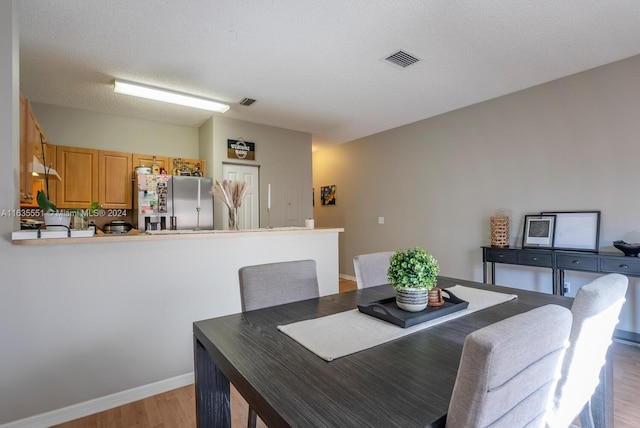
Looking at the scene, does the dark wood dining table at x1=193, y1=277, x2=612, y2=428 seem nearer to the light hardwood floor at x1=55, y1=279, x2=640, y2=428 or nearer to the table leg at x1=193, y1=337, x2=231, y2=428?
the table leg at x1=193, y1=337, x2=231, y2=428

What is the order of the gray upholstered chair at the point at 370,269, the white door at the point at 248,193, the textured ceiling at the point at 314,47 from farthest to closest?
the white door at the point at 248,193 < the textured ceiling at the point at 314,47 < the gray upholstered chair at the point at 370,269

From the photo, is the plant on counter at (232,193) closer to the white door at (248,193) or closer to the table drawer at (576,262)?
the white door at (248,193)

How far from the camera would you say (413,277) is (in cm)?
127

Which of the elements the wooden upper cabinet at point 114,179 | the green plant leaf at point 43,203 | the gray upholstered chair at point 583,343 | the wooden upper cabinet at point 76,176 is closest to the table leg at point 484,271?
the gray upholstered chair at point 583,343

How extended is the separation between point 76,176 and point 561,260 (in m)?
5.43

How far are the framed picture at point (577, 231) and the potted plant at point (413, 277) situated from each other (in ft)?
8.64

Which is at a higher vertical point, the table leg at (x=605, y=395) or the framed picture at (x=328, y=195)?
the framed picture at (x=328, y=195)

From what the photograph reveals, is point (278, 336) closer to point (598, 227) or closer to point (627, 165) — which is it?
point (598, 227)

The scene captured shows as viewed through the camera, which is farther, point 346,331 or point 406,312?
point 406,312

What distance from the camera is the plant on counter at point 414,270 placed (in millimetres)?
1269

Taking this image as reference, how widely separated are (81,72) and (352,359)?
3638 millimetres

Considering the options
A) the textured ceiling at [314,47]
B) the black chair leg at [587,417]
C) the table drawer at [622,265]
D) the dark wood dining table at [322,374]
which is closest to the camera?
the dark wood dining table at [322,374]

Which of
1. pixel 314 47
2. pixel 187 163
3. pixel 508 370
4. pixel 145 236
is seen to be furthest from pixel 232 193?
pixel 187 163

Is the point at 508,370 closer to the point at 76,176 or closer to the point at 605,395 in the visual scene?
the point at 605,395
